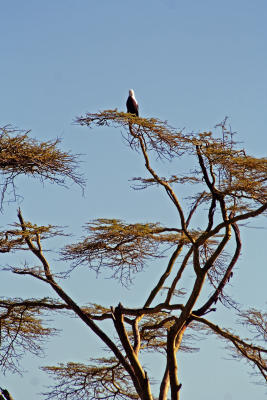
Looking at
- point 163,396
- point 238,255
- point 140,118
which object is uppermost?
point 140,118

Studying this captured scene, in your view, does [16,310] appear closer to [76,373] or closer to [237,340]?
[76,373]

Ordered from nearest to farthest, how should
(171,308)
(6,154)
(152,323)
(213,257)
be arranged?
1. (6,154)
2. (213,257)
3. (171,308)
4. (152,323)

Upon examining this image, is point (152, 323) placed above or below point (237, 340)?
above

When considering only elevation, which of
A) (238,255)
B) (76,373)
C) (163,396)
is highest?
(238,255)

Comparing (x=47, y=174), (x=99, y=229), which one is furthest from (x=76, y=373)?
(x=47, y=174)

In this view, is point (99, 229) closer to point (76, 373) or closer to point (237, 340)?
point (237, 340)

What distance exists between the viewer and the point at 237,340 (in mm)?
14695

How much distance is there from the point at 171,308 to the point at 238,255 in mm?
1747

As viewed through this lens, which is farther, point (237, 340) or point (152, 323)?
point (152, 323)

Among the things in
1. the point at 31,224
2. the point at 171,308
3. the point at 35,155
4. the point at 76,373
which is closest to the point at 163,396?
the point at 171,308

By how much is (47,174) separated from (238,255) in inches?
→ 168

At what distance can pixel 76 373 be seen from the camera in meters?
17.1

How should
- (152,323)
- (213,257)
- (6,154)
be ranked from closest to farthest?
(6,154) < (213,257) < (152,323)

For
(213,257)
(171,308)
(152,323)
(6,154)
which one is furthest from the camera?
(152,323)
